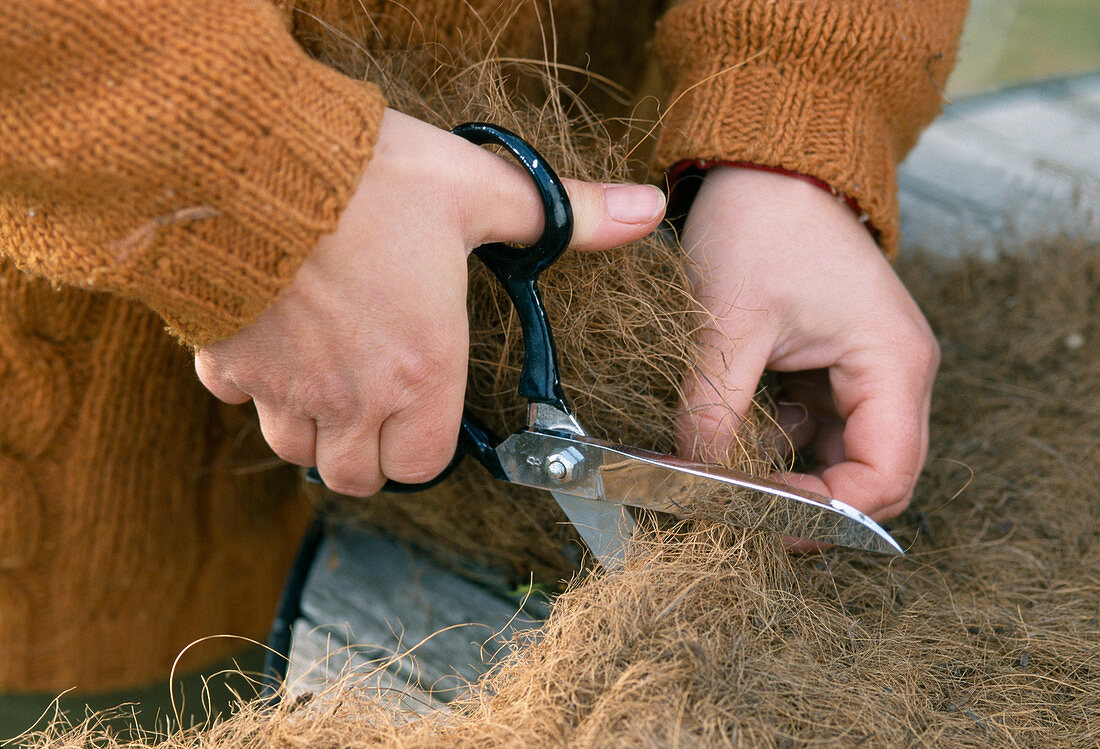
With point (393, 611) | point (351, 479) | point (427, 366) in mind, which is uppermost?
point (427, 366)

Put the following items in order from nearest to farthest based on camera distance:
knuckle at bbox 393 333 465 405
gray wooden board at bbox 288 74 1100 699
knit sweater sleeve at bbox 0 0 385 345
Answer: knit sweater sleeve at bbox 0 0 385 345 < knuckle at bbox 393 333 465 405 < gray wooden board at bbox 288 74 1100 699

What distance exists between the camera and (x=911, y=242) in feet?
4.37

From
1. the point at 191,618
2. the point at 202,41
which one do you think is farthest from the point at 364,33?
Answer: the point at 191,618

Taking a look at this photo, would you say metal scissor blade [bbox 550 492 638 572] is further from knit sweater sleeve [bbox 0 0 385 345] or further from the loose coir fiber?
knit sweater sleeve [bbox 0 0 385 345]

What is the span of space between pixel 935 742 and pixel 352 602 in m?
0.68

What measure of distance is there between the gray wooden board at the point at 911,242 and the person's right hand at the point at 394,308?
Result: 17 cm

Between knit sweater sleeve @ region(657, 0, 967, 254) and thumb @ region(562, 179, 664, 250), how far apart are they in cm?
11

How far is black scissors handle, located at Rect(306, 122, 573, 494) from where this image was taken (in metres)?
0.60

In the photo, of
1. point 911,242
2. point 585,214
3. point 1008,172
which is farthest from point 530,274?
point 1008,172

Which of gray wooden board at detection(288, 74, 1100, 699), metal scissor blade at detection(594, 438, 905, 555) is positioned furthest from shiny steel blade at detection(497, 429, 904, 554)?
gray wooden board at detection(288, 74, 1100, 699)

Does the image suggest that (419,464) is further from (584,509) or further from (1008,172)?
(1008,172)

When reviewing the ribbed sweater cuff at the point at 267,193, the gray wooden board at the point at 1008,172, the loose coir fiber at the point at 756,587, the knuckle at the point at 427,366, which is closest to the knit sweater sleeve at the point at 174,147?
the ribbed sweater cuff at the point at 267,193

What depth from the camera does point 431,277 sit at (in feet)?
1.83

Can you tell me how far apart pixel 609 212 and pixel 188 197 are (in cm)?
30
